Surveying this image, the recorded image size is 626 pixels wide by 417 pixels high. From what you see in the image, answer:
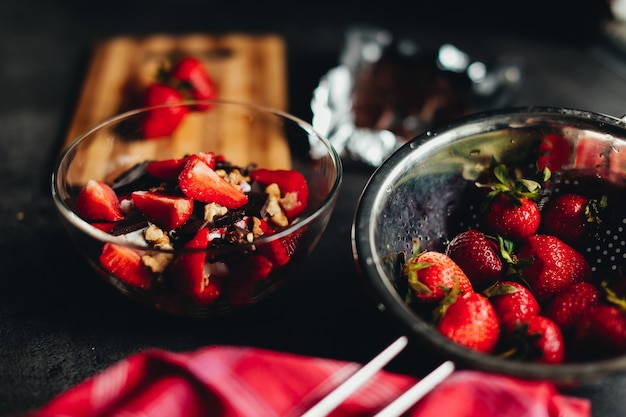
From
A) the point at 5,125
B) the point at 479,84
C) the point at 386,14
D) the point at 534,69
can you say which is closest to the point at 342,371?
the point at 479,84

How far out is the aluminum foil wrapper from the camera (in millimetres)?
1133

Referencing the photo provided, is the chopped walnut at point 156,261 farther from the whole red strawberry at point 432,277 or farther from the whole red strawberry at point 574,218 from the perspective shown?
the whole red strawberry at point 574,218

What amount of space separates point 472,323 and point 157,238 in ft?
1.22

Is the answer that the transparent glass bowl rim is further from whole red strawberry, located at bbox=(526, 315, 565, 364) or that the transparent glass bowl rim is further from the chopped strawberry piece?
whole red strawberry, located at bbox=(526, 315, 565, 364)

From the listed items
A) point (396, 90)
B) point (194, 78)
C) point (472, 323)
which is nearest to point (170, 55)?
point (194, 78)

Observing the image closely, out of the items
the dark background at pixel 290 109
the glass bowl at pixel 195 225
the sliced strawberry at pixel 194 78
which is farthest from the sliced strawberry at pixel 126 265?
the sliced strawberry at pixel 194 78

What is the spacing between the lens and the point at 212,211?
29.1 inches

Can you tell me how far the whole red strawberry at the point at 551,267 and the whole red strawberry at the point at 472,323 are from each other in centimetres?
11

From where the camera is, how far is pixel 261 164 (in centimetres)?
103

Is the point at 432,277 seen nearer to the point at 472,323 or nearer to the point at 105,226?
the point at 472,323

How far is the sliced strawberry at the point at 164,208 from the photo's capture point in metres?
0.72

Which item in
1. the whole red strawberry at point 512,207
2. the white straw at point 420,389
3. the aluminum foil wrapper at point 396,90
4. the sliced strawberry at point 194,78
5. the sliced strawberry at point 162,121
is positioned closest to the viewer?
the white straw at point 420,389

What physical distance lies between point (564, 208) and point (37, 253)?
756 millimetres

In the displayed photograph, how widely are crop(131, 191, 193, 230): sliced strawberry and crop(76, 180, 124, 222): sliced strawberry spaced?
0.04 metres
